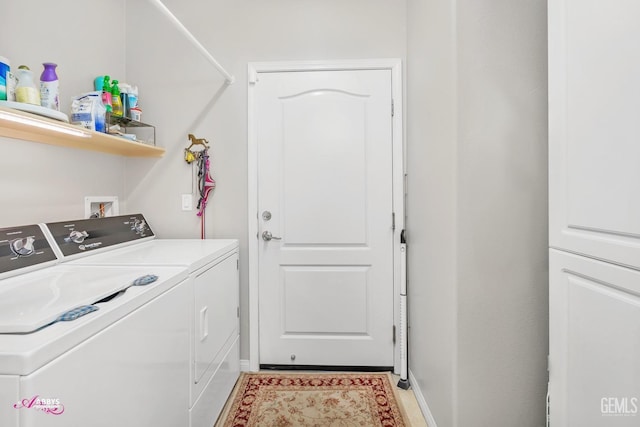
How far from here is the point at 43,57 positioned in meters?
1.56

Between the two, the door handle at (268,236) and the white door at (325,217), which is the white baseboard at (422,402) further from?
the door handle at (268,236)

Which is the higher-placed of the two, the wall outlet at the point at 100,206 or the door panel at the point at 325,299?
the wall outlet at the point at 100,206

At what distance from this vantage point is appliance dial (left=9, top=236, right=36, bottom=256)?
1.20 metres

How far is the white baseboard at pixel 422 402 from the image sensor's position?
62.7 inches

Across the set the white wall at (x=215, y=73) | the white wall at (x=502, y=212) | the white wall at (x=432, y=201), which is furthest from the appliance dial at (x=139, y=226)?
the white wall at (x=502, y=212)

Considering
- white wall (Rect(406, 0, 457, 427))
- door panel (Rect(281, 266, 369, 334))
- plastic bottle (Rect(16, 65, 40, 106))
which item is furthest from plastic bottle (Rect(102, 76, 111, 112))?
white wall (Rect(406, 0, 457, 427))

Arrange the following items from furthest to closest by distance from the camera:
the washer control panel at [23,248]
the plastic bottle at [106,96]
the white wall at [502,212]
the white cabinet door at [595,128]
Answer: the plastic bottle at [106,96] < the white wall at [502,212] < the washer control panel at [23,248] < the white cabinet door at [595,128]

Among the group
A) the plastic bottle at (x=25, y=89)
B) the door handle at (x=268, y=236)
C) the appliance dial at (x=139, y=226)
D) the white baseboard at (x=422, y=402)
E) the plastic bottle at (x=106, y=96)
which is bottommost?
the white baseboard at (x=422, y=402)

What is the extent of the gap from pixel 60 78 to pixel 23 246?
3.24 ft

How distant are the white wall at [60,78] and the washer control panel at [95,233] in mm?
182

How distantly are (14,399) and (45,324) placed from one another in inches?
6.4

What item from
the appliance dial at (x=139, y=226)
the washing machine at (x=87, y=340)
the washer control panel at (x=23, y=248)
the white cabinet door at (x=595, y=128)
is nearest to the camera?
the washing machine at (x=87, y=340)

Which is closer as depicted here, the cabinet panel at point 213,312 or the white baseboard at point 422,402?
the cabinet panel at point 213,312

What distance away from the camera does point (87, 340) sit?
2.50ft
